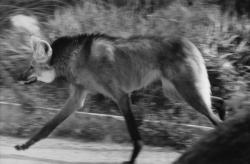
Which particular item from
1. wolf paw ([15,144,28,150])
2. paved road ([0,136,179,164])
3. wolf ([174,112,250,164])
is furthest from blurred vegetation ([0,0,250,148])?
wolf ([174,112,250,164])

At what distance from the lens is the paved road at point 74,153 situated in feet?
16.3

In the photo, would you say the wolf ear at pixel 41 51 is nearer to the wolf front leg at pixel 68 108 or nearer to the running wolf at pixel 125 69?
the running wolf at pixel 125 69

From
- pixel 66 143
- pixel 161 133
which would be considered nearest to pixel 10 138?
pixel 66 143

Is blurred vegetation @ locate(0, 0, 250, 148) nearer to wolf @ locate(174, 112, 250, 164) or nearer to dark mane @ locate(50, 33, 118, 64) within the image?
dark mane @ locate(50, 33, 118, 64)

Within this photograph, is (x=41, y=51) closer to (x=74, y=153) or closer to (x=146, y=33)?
(x=74, y=153)

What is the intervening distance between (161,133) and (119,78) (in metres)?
0.85

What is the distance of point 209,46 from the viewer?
700 centimetres

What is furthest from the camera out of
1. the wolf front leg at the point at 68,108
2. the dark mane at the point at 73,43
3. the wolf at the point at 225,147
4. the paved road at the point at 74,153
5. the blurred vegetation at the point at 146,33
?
the blurred vegetation at the point at 146,33

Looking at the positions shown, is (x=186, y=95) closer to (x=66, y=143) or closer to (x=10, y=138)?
(x=66, y=143)

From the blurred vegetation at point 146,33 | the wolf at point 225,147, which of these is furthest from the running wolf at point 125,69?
the wolf at point 225,147

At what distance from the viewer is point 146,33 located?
7.14 metres

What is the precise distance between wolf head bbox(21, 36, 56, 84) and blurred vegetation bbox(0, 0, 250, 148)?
2.23ft

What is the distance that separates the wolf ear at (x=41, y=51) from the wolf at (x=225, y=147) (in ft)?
13.8

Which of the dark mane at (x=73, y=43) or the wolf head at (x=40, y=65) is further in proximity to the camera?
the wolf head at (x=40, y=65)
